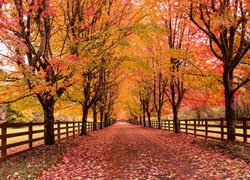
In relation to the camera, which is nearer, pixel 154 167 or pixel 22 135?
pixel 154 167

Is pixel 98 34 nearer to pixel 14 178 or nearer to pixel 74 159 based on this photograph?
pixel 74 159

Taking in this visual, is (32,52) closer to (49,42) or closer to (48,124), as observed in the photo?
(49,42)

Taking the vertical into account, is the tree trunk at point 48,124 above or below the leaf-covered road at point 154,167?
above

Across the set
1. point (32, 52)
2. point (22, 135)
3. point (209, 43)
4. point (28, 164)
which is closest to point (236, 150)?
point (209, 43)

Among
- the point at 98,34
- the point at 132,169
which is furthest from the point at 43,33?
the point at 132,169

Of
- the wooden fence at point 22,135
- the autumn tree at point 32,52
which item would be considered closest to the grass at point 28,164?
the wooden fence at point 22,135

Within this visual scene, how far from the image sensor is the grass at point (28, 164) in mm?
6833

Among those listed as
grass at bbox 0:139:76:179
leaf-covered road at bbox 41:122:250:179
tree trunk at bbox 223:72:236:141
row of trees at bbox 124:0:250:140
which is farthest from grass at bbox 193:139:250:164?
grass at bbox 0:139:76:179

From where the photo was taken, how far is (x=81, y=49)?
10.8m

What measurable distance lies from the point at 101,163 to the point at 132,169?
166 centimetres

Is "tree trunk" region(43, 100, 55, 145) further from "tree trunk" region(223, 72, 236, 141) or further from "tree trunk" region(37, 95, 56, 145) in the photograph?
"tree trunk" region(223, 72, 236, 141)

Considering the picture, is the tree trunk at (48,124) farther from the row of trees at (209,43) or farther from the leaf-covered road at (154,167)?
the row of trees at (209,43)

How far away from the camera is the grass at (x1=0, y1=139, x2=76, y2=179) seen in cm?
683

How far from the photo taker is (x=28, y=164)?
8172mm
